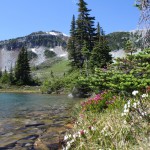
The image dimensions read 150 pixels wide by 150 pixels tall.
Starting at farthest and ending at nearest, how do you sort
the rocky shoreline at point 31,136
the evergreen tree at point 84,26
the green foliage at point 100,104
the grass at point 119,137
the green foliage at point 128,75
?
the evergreen tree at point 84,26
the green foliage at point 128,75
the green foliage at point 100,104
the rocky shoreline at point 31,136
the grass at point 119,137

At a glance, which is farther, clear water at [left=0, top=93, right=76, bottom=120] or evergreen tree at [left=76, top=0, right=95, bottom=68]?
evergreen tree at [left=76, top=0, right=95, bottom=68]

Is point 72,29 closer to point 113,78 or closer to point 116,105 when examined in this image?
point 113,78

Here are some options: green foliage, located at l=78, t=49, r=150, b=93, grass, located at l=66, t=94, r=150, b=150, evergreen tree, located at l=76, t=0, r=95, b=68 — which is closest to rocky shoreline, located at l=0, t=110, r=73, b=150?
grass, located at l=66, t=94, r=150, b=150

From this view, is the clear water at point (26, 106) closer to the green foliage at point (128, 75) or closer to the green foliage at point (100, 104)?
the green foliage at point (128, 75)

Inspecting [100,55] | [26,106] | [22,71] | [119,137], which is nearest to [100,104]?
[119,137]

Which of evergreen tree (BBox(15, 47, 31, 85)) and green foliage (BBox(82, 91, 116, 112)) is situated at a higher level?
evergreen tree (BBox(15, 47, 31, 85))

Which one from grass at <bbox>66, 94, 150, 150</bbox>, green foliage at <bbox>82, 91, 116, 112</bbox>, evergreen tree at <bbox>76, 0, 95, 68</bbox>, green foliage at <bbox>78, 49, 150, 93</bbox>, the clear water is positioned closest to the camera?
grass at <bbox>66, 94, 150, 150</bbox>

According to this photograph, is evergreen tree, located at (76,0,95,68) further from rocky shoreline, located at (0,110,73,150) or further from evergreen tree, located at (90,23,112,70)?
rocky shoreline, located at (0,110,73,150)

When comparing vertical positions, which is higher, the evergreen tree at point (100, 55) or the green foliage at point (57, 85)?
the evergreen tree at point (100, 55)

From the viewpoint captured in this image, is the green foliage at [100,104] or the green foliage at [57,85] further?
the green foliage at [57,85]

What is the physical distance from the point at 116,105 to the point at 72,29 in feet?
205

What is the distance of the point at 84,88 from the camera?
40594 millimetres

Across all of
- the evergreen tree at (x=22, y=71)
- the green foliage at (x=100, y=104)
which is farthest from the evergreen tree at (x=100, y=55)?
the green foliage at (x=100, y=104)

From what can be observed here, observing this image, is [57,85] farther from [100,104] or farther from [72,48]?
[100,104]
